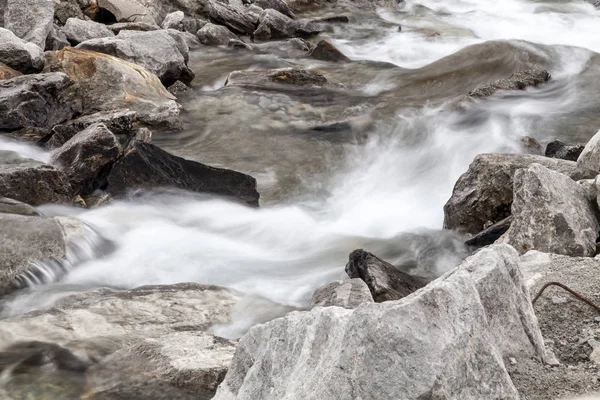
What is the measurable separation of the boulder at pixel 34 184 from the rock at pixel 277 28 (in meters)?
10.8

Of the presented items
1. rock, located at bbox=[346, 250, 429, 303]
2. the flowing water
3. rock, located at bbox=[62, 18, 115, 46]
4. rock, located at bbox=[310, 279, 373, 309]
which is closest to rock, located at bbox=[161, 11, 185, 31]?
the flowing water

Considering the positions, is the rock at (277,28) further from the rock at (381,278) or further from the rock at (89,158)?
the rock at (381,278)

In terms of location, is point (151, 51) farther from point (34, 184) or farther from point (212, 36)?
point (34, 184)

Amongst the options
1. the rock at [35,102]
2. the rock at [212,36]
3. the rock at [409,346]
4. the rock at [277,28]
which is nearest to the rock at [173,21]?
the rock at [212,36]

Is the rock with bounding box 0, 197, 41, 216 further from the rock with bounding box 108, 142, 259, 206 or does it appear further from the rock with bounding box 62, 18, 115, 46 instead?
the rock with bounding box 62, 18, 115, 46

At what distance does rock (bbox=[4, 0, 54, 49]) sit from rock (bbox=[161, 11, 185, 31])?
406 cm

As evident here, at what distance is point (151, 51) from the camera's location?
12.1m

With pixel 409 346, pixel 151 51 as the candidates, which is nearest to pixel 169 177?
pixel 151 51

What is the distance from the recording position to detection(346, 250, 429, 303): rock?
5.53 m

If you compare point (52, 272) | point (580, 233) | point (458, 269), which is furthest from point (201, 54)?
point (458, 269)

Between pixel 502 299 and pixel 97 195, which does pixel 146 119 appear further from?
pixel 502 299

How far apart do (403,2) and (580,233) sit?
67.1ft

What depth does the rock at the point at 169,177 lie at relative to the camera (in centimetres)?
806

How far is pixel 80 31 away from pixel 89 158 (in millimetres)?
5852
